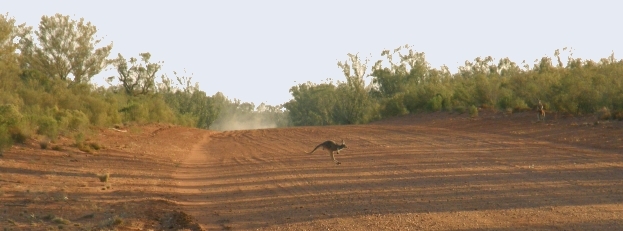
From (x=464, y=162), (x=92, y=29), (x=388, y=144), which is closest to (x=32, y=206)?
(x=464, y=162)

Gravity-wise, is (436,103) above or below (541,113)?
above

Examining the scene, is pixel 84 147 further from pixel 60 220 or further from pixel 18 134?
pixel 60 220

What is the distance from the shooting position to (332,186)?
1511 cm

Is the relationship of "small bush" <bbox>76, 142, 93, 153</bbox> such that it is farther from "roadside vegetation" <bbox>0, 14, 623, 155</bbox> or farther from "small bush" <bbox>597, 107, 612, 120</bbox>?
"small bush" <bbox>597, 107, 612, 120</bbox>

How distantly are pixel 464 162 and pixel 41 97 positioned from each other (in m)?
19.5

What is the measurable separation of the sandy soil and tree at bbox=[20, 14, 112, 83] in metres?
19.9

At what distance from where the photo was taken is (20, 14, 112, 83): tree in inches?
1750

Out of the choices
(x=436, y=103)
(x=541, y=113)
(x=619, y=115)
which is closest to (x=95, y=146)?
(x=619, y=115)

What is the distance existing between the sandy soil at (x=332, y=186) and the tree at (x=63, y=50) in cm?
1993

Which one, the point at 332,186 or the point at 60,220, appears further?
the point at 332,186

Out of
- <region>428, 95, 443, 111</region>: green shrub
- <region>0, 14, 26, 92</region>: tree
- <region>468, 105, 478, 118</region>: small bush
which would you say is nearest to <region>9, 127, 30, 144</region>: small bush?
<region>0, 14, 26, 92</region>: tree

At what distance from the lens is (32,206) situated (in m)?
12.5

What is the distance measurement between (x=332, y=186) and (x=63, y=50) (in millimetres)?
33720

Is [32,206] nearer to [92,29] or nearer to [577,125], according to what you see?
[577,125]
